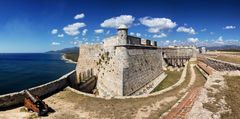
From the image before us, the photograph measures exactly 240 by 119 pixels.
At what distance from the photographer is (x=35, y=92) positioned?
14.1 metres

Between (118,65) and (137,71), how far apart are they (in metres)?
3.59

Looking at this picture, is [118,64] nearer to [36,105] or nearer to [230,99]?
[36,105]

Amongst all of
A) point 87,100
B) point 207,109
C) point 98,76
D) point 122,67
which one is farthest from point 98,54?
point 207,109

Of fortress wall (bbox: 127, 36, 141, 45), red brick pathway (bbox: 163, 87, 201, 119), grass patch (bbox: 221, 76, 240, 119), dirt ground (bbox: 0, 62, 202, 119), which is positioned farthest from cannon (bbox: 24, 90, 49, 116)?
fortress wall (bbox: 127, 36, 141, 45)

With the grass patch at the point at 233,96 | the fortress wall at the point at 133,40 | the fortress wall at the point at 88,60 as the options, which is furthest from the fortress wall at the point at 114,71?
the grass patch at the point at 233,96

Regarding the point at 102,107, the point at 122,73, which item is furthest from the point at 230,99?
the point at 122,73

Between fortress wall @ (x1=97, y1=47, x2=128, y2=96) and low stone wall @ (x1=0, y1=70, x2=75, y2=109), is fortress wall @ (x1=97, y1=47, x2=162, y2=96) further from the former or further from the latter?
low stone wall @ (x1=0, y1=70, x2=75, y2=109)

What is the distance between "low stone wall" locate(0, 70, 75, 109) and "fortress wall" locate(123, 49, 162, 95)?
18.7 feet

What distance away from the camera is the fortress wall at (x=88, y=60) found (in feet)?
85.0

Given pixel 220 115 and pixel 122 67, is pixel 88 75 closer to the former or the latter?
pixel 122 67

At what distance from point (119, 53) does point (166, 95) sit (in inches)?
283

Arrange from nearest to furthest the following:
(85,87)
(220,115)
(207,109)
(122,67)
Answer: (220,115), (207,109), (122,67), (85,87)

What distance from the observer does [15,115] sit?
437 inches

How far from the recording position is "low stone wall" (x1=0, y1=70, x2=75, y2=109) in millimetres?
12281
